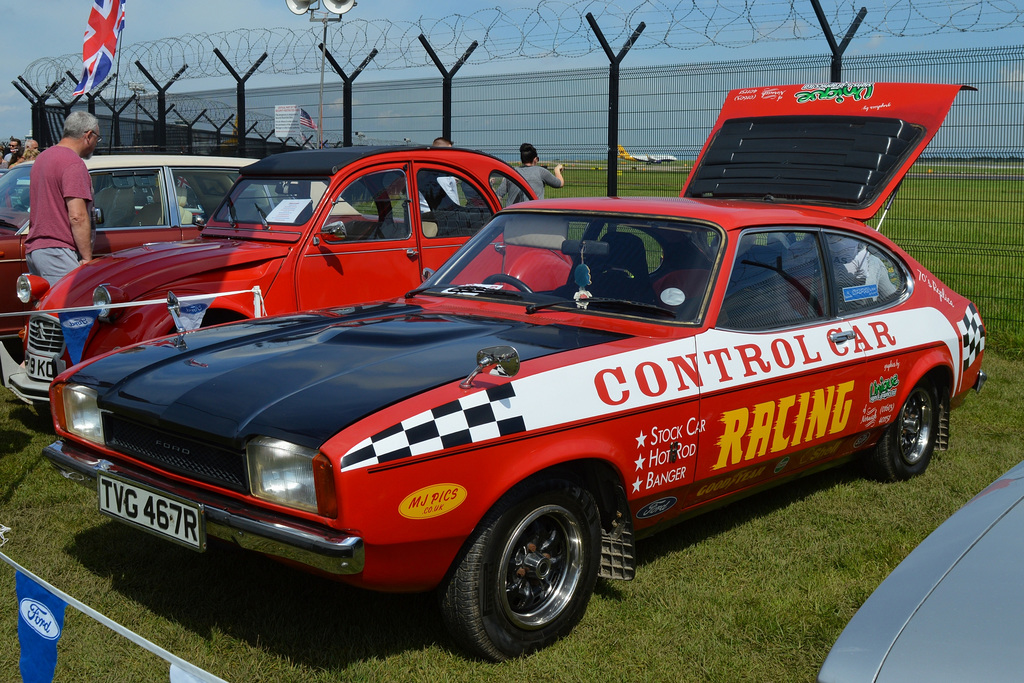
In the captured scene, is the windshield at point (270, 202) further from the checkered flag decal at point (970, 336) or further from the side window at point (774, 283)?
the checkered flag decal at point (970, 336)

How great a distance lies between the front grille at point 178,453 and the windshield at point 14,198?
5495mm

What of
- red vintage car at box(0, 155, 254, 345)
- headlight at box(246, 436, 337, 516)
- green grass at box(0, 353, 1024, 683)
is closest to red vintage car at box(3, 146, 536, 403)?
green grass at box(0, 353, 1024, 683)

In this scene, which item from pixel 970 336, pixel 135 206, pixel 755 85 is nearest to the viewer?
pixel 970 336

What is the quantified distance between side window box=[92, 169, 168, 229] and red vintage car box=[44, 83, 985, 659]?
418 centimetres

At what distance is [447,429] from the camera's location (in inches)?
115

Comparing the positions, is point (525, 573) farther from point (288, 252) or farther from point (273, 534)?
point (288, 252)

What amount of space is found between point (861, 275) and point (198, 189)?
568 cm

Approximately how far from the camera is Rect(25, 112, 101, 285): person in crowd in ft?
21.6

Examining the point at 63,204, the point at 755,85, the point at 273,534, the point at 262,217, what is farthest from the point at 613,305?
the point at 755,85

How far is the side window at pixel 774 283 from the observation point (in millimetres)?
4004

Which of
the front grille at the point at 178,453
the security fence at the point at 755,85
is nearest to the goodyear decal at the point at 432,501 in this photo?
the front grille at the point at 178,453

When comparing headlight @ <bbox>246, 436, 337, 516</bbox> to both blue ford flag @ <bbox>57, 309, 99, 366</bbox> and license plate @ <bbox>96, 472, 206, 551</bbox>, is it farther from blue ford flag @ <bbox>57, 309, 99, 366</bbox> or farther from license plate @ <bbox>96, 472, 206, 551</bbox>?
blue ford flag @ <bbox>57, 309, 99, 366</bbox>

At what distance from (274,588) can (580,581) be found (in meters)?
1.28

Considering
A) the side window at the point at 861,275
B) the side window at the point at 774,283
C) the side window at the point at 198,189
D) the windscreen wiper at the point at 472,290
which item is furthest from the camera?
the side window at the point at 198,189
